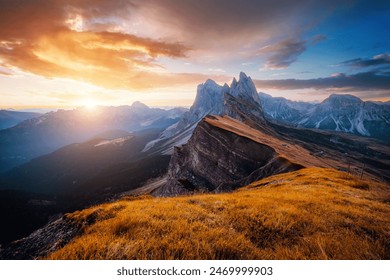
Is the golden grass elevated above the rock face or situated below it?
above

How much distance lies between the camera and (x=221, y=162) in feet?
239

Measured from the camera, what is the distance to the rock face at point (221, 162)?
54.3 m

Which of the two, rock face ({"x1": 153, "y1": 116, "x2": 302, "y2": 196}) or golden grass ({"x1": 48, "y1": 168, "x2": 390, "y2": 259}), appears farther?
rock face ({"x1": 153, "y1": 116, "x2": 302, "y2": 196})

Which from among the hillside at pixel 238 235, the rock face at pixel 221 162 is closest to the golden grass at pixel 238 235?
the hillside at pixel 238 235

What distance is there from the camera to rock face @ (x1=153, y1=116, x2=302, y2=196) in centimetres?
5431

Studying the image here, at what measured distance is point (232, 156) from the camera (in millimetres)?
69000

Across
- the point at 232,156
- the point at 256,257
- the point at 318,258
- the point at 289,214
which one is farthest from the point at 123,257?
the point at 232,156

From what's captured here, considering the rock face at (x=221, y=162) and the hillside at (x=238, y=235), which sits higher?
the hillside at (x=238, y=235)

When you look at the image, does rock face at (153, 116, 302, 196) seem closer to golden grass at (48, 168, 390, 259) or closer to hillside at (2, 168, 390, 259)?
hillside at (2, 168, 390, 259)

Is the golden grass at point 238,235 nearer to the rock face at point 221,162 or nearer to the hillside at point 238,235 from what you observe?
the hillside at point 238,235

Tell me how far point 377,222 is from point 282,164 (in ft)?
145

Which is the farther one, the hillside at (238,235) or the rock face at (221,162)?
the rock face at (221,162)

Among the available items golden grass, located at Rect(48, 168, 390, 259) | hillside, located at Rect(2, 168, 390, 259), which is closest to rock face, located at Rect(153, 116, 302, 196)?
hillside, located at Rect(2, 168, 390, 259)
